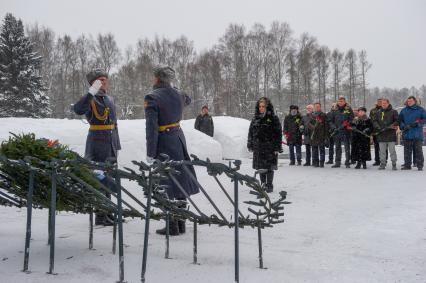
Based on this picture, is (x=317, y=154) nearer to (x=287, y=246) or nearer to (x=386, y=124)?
(x=386, y=124)

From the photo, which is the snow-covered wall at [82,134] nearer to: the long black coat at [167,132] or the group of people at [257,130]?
the group of people at [257,130]

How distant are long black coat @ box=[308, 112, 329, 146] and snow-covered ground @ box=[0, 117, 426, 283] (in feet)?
13.3

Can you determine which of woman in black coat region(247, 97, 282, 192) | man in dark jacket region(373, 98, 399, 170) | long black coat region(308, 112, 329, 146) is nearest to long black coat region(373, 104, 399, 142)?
man in dark jacket region(373, 98, 399, 170)

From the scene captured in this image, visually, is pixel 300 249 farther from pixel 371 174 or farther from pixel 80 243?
pixel 371 174

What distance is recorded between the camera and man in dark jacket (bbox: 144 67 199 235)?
15.0 ft

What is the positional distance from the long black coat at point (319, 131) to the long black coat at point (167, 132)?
24.8 feet

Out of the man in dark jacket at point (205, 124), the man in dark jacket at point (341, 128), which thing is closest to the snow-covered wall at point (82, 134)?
the man in dark jacket at point (205, 124)

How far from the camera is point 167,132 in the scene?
15.4 ft

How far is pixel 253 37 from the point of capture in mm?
47000

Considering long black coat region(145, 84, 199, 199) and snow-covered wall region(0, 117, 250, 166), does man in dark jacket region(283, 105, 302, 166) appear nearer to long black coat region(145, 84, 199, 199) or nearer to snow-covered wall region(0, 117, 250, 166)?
snow-covered wall region(0, 117, 250, 166)

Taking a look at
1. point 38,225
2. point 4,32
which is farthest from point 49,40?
point 38,225

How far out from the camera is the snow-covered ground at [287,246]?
317cm

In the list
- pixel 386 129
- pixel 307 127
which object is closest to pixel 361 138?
pixel 386 129

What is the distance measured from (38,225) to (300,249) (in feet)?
9.43
